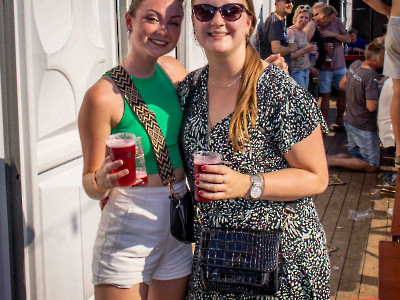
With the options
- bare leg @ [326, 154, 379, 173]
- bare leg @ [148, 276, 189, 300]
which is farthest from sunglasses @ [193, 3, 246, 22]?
bare leg @ [326, 154, 379, 173]

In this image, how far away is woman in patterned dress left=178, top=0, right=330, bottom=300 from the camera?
1.92 m

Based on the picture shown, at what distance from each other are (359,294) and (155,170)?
249cm

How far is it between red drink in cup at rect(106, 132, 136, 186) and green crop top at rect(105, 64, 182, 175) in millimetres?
183

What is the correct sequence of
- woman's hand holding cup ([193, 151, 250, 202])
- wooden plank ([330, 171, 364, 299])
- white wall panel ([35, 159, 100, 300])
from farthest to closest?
wooden plank ([330, 171, 364, 299])
white wall panel ([35, 159, 100, 300])
woman's hand holding cup ([193, 151, 250, 202])

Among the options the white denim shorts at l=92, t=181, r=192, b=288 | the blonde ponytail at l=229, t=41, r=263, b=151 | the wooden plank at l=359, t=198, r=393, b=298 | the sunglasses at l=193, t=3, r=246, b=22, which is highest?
the sunglasses at l=193, t=3, r=246, b=22

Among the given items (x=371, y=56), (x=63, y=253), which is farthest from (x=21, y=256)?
(x=371, y=56)

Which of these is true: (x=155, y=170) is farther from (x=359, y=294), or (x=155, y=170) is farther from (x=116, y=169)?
(x=359, y=294)

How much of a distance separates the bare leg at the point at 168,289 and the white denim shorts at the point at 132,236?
60 millimetres

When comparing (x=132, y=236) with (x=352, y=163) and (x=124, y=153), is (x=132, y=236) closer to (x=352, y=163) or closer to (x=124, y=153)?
(x=124, y=153)

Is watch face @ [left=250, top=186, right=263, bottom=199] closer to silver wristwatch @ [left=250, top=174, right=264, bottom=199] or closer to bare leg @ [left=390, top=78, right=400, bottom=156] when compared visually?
silver wristwatch @ [left=250, top=174, right=264, bottom=199]

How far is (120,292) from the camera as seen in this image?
2.18m

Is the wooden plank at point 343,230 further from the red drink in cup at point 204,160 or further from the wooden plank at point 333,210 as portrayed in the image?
the red drink in cup at point 204,160

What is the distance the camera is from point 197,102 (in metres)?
2.16

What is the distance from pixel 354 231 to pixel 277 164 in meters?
3.57
